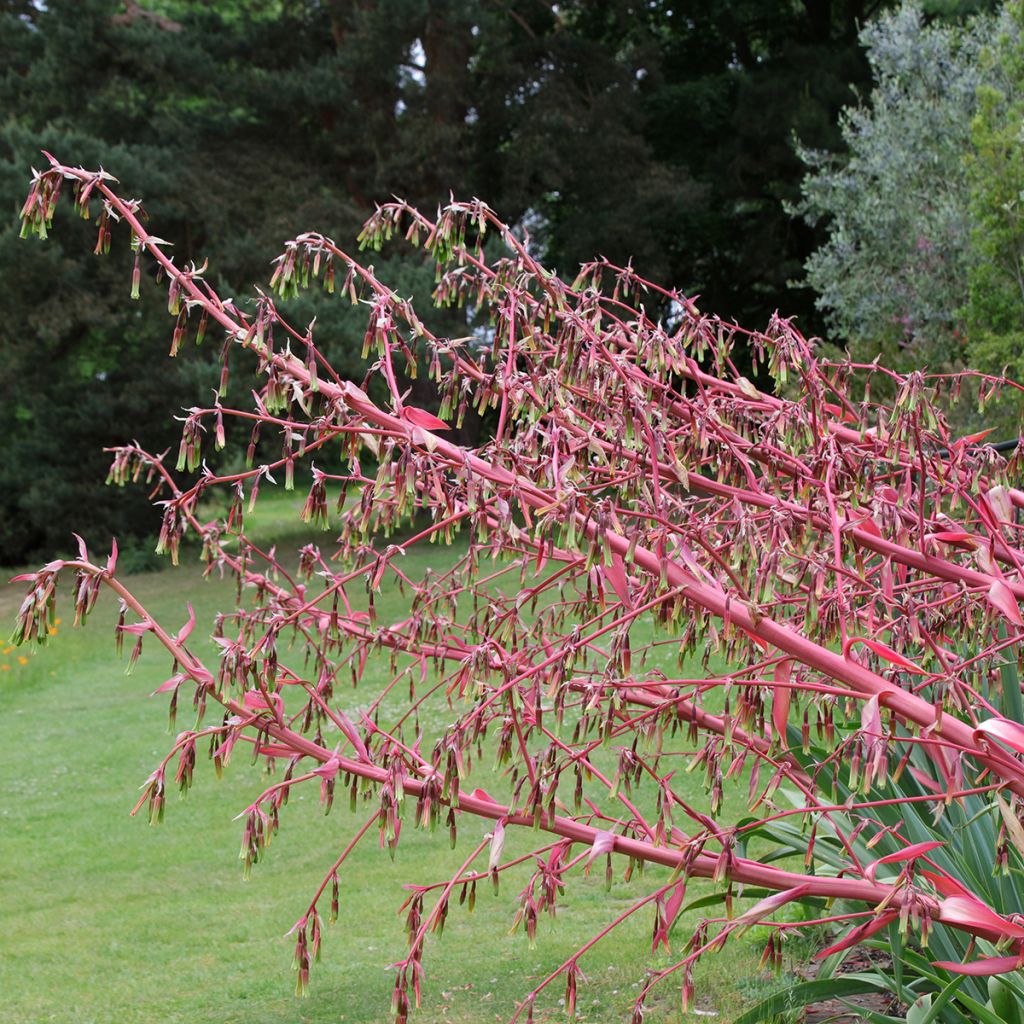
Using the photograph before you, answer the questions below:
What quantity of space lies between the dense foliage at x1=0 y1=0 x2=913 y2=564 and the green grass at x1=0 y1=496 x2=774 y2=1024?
9.55 metres

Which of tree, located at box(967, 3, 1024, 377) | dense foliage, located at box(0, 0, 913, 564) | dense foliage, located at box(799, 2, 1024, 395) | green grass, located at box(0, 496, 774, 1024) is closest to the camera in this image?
green grass, located at box(0, 496, 774, 1024)

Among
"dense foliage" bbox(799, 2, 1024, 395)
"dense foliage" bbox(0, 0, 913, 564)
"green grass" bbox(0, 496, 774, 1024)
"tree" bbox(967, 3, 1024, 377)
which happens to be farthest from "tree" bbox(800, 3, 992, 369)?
"green grass" bbox(0, 496, 774, 1024)

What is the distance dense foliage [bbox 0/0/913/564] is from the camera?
1855 centimetres

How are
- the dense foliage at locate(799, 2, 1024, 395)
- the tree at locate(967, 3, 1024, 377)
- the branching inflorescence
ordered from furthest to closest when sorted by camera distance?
the dense foliage at locate(799, 2, 1024, 395)
the tree at locate(967, 3, 1024, 377)
the branching inflorescence

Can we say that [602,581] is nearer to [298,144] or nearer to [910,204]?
[910,204]

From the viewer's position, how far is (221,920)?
5.79 m

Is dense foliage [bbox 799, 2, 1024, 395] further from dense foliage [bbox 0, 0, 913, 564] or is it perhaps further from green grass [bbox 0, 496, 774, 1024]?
green grass [bbox 0, 496, 774, 1024]

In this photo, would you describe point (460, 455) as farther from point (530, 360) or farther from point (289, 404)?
point (530, 360)

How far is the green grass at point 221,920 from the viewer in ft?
14.7

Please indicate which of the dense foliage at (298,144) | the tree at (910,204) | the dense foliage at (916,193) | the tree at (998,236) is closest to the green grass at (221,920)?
the tree at (998,236)

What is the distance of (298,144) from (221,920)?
1664 centimetres

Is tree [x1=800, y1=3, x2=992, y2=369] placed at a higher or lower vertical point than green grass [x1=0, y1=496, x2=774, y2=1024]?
higher

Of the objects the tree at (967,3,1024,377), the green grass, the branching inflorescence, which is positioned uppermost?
the tree at (967,3,1024,377)

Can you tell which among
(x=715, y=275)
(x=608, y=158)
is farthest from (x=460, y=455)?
(x=715, y=275)
